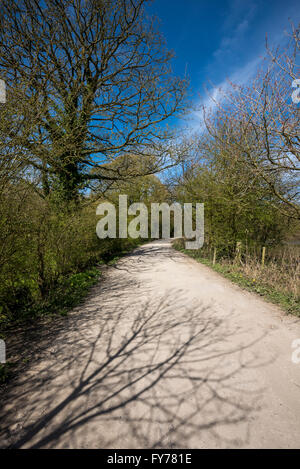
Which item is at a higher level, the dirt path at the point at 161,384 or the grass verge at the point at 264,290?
the grass verge at the point at 264,290

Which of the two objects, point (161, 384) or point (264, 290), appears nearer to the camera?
point (161, 384)

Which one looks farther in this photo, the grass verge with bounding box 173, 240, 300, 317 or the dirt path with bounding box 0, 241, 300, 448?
the grass verge with bounding box 173, 240, 300, 317

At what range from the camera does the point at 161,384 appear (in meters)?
2.18

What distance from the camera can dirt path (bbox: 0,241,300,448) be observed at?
1670 mm

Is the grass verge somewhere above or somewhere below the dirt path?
above

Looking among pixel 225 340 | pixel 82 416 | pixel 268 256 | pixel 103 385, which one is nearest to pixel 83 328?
pixel 103 385

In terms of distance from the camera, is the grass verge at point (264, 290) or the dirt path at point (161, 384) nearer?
the dirt path at point (161, 384)

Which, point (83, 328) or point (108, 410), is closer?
point (108, 410)

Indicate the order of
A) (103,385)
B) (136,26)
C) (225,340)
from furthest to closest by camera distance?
(136,26) → (225,340) → (103,385)

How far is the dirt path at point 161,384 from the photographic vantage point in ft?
5.48

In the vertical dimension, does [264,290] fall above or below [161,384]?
above

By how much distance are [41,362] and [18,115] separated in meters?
3.17

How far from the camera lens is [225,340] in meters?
3.02
